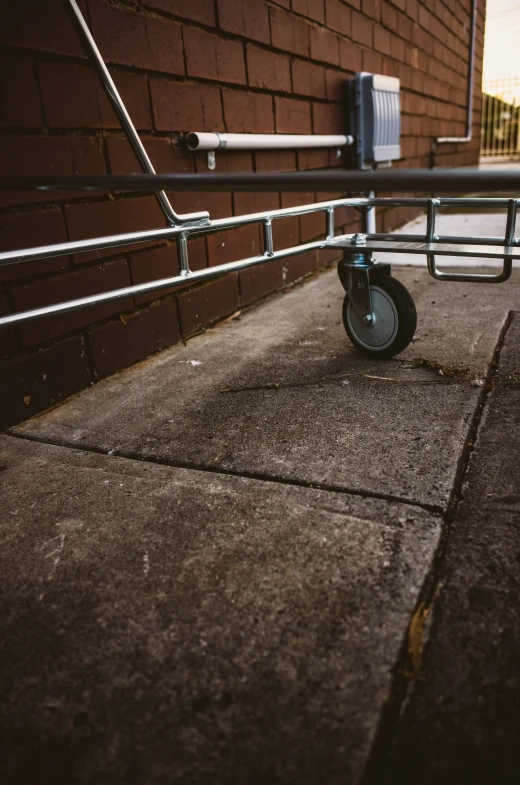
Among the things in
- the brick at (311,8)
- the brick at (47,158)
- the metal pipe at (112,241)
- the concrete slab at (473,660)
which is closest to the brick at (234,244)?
the brick at (47,158)

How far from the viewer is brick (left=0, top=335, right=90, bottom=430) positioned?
1600 millimetres

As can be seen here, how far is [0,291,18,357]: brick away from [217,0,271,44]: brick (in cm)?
158

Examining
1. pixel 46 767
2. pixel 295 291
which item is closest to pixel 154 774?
pixel 46 767

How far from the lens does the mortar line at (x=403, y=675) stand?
66 centimetres

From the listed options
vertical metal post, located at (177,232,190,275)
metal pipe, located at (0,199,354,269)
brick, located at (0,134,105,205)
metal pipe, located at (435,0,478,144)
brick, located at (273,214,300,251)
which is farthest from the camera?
metal pipe, located at (435,0,478,144)

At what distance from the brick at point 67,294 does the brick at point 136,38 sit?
0.67 meters

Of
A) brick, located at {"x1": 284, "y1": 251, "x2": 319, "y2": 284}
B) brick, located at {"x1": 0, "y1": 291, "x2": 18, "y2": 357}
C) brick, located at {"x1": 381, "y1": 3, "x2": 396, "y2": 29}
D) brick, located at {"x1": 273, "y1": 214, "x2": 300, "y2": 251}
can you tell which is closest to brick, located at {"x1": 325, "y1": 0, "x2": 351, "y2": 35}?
brick, located at {"x1": 381, "y1": 3, "x2": 396, "y2": 29}

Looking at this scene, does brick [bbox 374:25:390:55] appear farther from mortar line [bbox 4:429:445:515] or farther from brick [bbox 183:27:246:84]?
mortar line [bbox 4:429:445:515]

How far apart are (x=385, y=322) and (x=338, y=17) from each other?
8.31 feet

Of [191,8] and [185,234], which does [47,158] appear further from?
[191,8]

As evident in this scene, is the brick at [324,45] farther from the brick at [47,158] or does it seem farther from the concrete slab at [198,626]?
the concrete slab at [198,626]

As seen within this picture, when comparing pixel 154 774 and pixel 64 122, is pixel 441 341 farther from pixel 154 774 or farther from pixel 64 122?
pixel 154 774

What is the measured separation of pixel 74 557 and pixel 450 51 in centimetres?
722

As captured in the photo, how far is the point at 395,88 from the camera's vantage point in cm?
393
